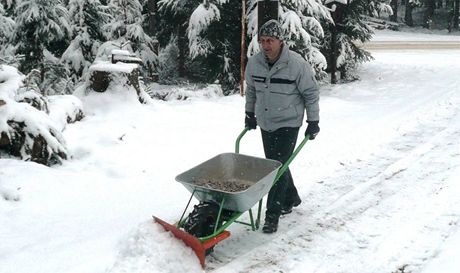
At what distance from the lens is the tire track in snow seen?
448 cm

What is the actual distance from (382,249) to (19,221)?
12.0 feet

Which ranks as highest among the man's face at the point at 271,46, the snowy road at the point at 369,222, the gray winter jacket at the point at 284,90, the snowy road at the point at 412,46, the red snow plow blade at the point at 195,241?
the man's face at the point at 271,46

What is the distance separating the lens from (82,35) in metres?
14.5

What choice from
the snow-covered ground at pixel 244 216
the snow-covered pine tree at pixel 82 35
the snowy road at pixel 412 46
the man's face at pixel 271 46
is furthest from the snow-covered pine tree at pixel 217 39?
the snowy road at pixel 412 46

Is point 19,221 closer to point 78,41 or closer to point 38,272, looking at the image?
point 38,272

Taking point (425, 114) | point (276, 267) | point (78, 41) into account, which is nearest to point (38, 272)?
point (276, 267)

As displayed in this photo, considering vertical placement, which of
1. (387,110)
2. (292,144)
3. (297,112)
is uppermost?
(297,112)

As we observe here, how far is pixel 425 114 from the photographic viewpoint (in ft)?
34.4

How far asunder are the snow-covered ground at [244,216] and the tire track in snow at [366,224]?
0.04ft

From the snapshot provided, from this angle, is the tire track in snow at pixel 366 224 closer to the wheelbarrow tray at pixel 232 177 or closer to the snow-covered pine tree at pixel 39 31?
the wheelbarrow tray at pixel 232 177

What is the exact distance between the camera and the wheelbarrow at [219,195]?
14.2 ft

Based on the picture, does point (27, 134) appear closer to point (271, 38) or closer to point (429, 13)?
point (271, 38)

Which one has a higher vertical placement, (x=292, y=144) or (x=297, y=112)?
(x=297, y=112)

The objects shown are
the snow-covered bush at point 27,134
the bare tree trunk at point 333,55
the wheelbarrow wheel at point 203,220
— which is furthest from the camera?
the bare tree trunk at point 333,55
